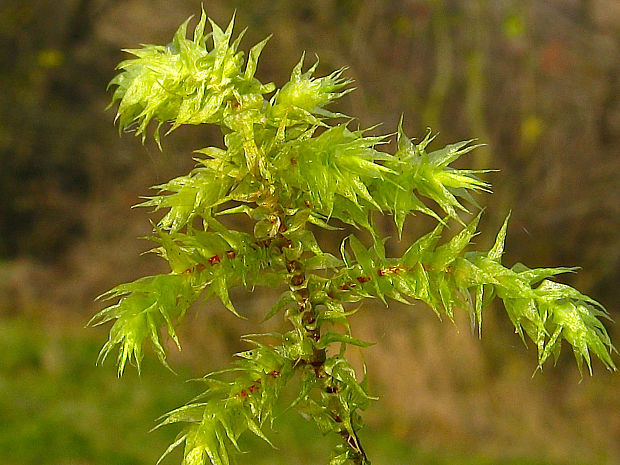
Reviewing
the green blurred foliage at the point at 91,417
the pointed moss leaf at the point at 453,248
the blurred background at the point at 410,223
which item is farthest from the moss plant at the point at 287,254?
the blurred background at the point at 410,223

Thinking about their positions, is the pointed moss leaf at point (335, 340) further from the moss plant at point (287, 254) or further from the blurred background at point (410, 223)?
the blurred background at point (410, 223)

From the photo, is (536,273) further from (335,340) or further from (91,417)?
(91,417)

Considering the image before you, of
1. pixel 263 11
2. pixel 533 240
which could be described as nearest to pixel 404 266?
pixel 263 11

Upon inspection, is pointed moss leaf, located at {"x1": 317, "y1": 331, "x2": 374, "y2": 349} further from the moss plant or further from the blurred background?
the blurred background

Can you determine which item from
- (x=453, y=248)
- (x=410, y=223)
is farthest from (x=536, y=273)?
(x=410, y=223)

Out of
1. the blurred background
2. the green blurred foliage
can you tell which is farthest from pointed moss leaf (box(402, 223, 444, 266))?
the blurred background

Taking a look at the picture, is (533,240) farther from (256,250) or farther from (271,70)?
(256,250)
